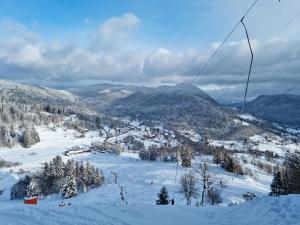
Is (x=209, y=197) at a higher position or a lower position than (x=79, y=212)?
lower

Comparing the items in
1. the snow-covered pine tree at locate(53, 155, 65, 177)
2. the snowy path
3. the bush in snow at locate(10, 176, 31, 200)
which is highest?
the snowy path

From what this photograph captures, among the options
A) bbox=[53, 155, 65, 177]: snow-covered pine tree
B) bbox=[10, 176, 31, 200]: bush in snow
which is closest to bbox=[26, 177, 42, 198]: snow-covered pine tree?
bbox=[10, 176, 31, 200]: bush in snow

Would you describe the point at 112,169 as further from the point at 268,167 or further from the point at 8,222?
the point at 8,222

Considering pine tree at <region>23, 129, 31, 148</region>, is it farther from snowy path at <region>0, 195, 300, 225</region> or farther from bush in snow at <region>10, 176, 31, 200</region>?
snowy path at <region>0, 195, 300, 225</region>

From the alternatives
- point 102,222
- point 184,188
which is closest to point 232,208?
point 102,222

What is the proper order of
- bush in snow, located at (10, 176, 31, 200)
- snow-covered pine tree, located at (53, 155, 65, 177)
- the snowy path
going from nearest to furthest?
the snowy path
bush in snow, located at (10, 176, 31, 200)
snow-covered pine tree, located at (53, 155, 65, 177)

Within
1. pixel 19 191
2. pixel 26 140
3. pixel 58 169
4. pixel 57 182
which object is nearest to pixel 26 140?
pixel 26 140

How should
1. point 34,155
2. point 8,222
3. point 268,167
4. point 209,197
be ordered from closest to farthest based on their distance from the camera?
point 8,222 < point 209,197 < point 268,167 < point 34,155

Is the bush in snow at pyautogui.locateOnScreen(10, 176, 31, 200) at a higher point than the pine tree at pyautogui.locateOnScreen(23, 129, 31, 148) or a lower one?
lower
